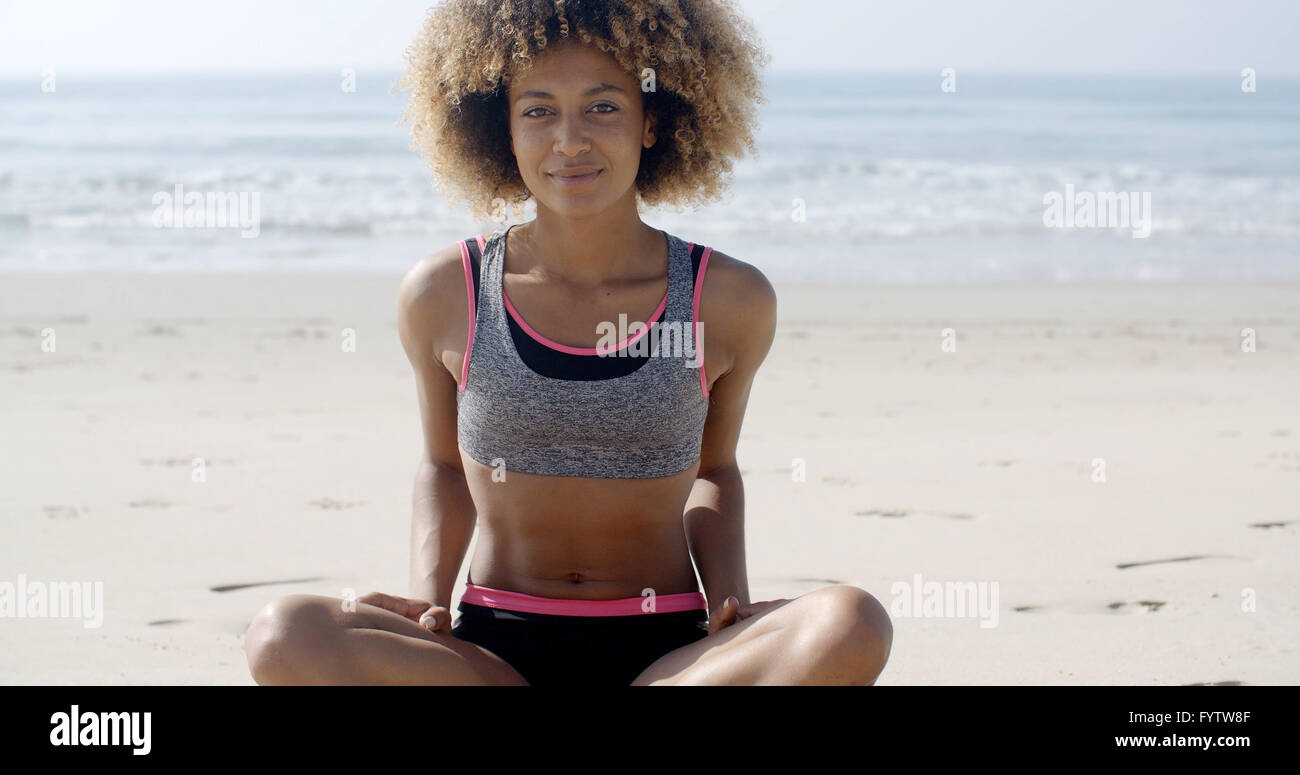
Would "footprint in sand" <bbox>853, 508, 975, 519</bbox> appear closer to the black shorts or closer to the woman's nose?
the black shorts

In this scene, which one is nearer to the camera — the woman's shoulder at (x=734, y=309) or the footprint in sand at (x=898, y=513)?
the woman's shoulder at (x=734, y=309)

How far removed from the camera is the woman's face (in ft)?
9.37

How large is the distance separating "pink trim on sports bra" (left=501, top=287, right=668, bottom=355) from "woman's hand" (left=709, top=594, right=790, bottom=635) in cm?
60

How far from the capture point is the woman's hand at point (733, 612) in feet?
8.50

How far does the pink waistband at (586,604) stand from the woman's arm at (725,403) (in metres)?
0.08

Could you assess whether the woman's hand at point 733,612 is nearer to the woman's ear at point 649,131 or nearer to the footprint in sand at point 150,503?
the woman's ear at point 649,131

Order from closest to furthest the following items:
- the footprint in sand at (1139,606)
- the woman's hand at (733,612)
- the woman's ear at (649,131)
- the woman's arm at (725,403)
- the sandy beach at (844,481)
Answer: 1. the woman's hand at (733,612)
2. the woman's arm at (725,403)
3. the woman's ear at (649,131)
4. the sandy beach at (844,481)
5. the footprint in sand at (1139,606)

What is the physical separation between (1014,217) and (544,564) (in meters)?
16.5

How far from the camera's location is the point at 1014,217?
18156mm

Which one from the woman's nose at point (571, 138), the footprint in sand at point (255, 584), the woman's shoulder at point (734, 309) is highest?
the woman's nose at point (571, 138)

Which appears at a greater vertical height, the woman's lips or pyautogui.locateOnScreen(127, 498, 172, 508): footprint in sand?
the woman's lips

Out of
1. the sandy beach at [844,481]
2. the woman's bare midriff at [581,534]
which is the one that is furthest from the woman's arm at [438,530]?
the sandy beach at [844,481]

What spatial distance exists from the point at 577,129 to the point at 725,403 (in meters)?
0.72

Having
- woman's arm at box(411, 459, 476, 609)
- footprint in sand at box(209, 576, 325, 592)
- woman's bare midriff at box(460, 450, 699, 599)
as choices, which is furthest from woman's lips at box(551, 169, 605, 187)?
footprint in sand at box(209, 576, 325, 592)
